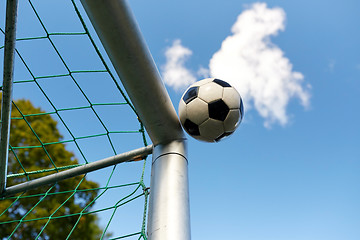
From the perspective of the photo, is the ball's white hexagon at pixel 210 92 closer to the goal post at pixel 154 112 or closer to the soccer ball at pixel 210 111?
the soccer ball at pixel 210 111

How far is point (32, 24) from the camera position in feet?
10.3

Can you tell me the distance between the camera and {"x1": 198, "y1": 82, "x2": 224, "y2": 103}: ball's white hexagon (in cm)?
172

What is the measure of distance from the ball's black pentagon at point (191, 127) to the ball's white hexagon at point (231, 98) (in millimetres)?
202

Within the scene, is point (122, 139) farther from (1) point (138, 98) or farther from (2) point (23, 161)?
(2) point (23, 161)

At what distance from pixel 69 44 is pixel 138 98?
7.06ft

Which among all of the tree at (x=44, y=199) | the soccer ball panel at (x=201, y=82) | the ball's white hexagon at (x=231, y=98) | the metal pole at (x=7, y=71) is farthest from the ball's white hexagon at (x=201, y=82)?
the tree at (x=44, y=199)

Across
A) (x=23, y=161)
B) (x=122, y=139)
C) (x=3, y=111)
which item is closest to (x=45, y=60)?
(x=122, y=139)

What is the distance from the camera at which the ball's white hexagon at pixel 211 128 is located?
5.60 ft

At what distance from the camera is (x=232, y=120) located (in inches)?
68.3

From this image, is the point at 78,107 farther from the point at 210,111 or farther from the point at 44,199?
the point at 44,199

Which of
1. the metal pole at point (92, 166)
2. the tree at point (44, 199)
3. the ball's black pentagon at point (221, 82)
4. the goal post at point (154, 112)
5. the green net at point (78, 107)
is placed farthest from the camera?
the tree at point (44, 199)

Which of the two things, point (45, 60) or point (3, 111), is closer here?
point (3, 111)

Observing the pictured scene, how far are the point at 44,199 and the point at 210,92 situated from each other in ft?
18.9

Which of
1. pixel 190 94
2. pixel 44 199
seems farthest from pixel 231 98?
pixel 44 199
